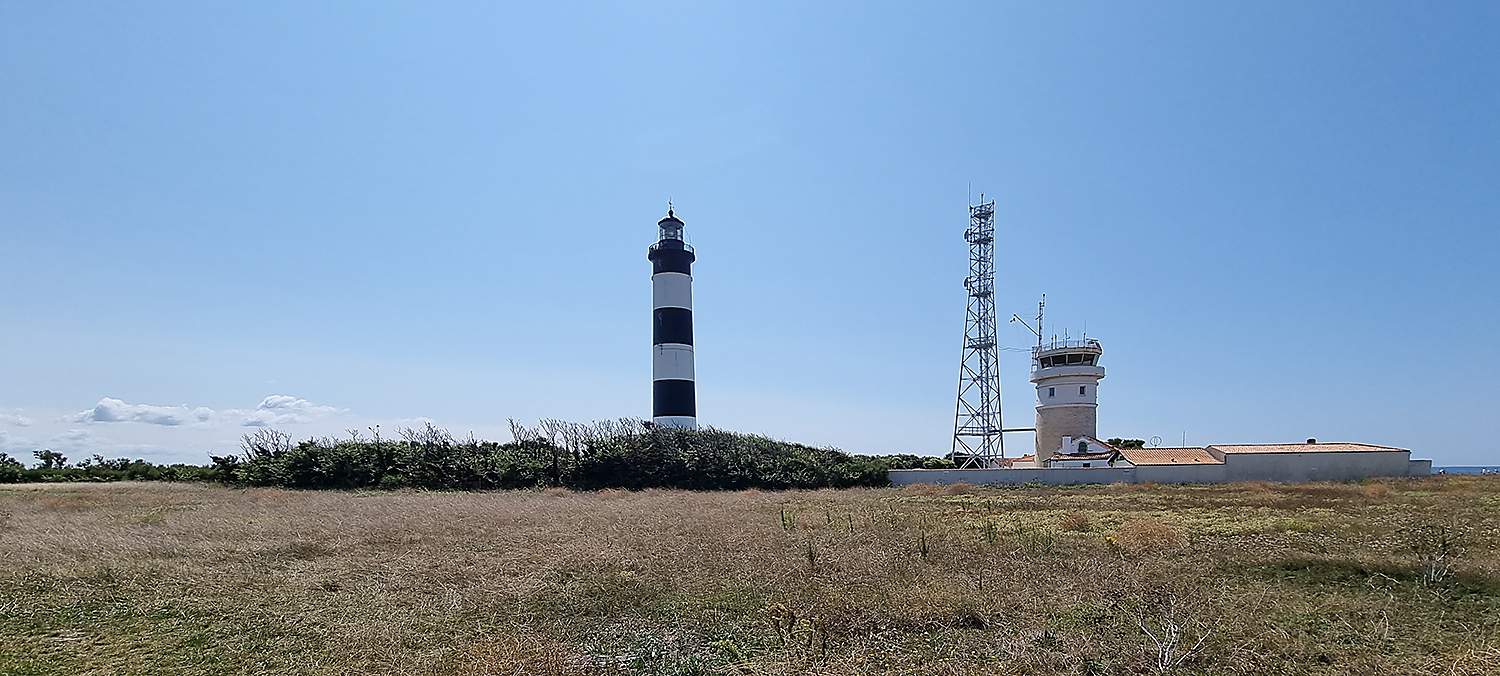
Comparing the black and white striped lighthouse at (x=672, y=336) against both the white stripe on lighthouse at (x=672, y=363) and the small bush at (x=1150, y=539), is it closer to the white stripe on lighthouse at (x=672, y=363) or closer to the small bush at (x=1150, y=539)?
the white stripe on lighthouse at (x=672, y=363)

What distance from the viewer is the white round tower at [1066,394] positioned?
4297cm

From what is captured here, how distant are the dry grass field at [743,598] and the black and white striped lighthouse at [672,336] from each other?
23442 mm

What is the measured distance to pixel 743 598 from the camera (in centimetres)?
846

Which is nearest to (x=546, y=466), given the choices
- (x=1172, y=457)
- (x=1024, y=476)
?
(x=1024, y=476)

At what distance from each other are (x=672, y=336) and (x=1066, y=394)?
23.2m

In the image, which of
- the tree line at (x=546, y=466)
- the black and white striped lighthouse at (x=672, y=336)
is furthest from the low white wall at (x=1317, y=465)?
the black and white striped lighthouse at (x=672, y=336)

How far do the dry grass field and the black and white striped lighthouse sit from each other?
2344 centimetres

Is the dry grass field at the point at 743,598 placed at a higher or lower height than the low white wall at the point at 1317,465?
higher

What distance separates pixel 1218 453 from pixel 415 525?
124 ft

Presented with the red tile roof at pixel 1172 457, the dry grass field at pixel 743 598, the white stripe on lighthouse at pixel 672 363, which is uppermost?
the white stripe on lighthouse at pixel 672 363

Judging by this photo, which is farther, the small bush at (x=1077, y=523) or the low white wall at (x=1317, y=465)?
the low white wall at (x=1317, y=465)

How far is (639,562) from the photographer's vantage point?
10430 mm

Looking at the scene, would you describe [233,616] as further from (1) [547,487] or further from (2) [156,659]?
(1) [547,487]

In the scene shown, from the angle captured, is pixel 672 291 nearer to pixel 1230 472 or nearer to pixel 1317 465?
pixel 1230 472
